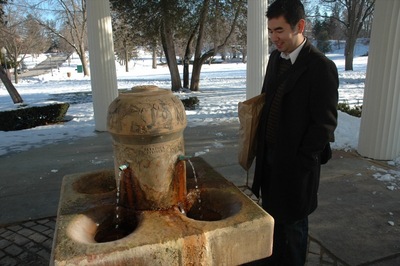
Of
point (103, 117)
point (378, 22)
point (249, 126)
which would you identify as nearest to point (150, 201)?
point (249, 126)

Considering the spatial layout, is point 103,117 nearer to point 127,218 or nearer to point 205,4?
point 127,218

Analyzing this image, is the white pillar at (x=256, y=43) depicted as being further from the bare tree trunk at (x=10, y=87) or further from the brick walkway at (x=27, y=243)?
the bare tree trunk at (x=10, y=87)

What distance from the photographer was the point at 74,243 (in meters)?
1.86

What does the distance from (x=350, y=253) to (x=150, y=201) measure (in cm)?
186

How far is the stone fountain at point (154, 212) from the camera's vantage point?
1846mm

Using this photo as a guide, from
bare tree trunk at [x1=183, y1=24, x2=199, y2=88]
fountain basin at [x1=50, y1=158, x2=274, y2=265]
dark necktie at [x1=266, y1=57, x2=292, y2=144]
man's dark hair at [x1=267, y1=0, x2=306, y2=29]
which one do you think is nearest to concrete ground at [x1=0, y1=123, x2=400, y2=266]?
fountain basin at [x1=50, y1=158, x2=274, y2=265]

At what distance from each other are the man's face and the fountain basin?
1106mm

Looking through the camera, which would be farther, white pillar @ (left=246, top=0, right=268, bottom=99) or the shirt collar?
white pillar @ (left=246, top=0, right=268, bottom=99)

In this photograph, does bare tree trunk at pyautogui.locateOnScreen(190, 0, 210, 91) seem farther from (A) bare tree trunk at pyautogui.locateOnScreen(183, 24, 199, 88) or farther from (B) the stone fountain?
(B) the stone fountain

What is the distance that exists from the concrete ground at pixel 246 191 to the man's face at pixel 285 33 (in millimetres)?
Result: 1815

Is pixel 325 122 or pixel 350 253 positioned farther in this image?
pixel 350 253

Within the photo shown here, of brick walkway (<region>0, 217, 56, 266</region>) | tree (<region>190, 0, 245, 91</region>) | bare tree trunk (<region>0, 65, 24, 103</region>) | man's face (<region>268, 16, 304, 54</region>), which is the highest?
tree (<region>190, 0, 245, 91</region>)

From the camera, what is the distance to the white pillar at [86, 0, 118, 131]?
7262mm

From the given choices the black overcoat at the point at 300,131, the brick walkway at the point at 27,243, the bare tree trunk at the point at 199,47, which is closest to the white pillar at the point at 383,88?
the black overcoat at the point at 300,131
